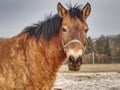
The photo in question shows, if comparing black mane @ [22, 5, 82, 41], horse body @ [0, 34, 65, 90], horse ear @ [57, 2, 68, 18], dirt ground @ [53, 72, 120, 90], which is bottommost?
dirt ground @ [53, 72, 120, 90]

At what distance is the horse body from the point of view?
249 inches

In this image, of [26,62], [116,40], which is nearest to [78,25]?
[26,62]

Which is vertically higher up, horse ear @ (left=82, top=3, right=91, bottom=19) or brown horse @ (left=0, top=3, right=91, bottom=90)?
horse ear @ (left=82, top=3, right=91, bottom=19)

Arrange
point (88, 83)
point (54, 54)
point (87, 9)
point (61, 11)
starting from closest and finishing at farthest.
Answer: point (61, 11)
point (54, 54)
point (87, 9)
point (88, 83)

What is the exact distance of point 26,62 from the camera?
6.45 meters

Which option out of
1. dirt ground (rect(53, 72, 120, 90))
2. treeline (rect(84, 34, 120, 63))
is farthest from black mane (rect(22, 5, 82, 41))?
treeline (rect(84, 34, 120, 63))

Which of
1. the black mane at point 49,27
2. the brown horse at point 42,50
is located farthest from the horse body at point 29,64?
the black mane at point 49,27

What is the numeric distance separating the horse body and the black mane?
141mm

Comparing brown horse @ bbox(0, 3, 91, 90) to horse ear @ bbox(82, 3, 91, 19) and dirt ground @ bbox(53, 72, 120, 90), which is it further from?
dirt ground @ bbox(53, 72, 120, 90)

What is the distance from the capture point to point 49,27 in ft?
22.0

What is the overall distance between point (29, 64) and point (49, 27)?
2.80ft

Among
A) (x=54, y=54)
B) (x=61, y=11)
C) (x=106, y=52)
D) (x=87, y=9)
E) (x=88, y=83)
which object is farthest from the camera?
(x=106, y=52)

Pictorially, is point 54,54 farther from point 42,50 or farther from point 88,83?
point 88,83

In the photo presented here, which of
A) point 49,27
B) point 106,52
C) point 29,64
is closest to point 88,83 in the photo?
point 49,27
